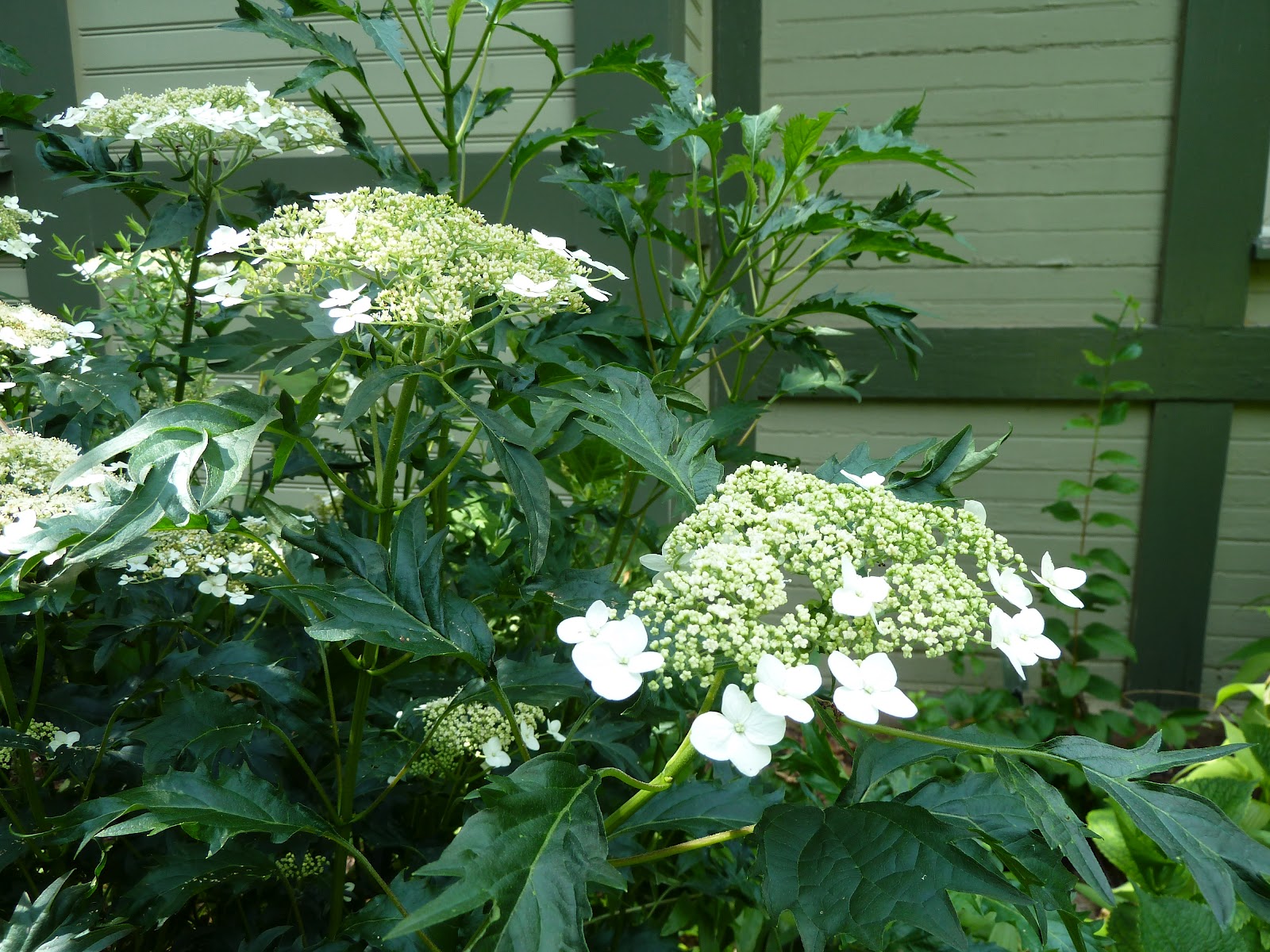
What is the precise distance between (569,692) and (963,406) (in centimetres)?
240

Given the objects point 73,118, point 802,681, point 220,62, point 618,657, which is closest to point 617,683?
point 618,657

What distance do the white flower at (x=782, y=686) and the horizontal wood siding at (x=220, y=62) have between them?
2277mm

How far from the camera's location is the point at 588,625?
673 mm

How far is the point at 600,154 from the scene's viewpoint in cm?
143

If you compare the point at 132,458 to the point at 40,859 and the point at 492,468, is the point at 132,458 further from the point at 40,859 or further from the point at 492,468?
the point at 492,468

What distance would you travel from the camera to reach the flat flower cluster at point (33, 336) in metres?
1.17

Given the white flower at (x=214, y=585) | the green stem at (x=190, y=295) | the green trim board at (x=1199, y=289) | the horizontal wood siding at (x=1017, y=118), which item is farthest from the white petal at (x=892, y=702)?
the green trim board at (x=1199, y=289)

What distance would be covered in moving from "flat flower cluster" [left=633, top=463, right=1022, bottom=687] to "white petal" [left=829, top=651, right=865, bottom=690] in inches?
1.2

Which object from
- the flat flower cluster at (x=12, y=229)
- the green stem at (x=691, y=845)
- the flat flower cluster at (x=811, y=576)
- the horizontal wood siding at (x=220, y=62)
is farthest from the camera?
the horizontal wood siding at (x=220, y=62)

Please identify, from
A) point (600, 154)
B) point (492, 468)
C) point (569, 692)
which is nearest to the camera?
point (569, 692)

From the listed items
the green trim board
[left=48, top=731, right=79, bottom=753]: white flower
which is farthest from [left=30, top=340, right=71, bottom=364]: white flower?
the green trim board

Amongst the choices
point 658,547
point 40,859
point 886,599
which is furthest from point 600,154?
point 40,859

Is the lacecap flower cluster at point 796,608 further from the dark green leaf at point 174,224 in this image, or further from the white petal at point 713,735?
the dark green leaf at point 174,224

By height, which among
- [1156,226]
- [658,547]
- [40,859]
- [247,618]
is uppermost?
[1156,226]
